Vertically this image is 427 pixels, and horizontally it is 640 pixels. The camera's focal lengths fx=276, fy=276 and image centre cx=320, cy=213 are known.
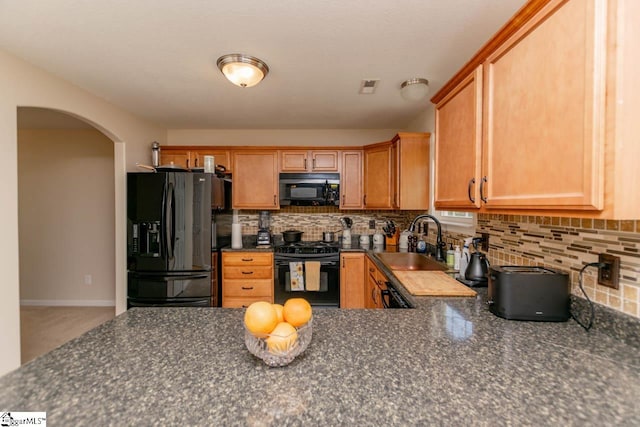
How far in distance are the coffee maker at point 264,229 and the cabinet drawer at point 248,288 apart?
49 centimetres

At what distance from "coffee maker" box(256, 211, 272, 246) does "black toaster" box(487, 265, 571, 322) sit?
2.54 metres

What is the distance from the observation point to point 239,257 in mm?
2988

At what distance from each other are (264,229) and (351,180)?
1214 mm

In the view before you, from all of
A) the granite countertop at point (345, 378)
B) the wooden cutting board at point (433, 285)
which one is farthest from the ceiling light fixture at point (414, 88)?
the granite countertop at point (345, 378)

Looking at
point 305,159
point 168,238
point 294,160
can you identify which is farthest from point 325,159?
point 168,238

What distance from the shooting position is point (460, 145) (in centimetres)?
132

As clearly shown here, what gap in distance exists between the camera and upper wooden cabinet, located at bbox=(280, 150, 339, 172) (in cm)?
334

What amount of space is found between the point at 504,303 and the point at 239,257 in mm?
2486

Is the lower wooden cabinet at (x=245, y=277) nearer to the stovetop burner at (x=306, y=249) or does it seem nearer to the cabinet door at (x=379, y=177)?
the stovetop burner at (x=306, y=249)

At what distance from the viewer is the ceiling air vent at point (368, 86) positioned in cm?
220

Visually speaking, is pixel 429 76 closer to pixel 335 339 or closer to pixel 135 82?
pixel 335 339

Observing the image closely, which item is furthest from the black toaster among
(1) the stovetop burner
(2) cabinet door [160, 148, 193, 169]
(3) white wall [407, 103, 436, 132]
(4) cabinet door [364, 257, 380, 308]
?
(2) cabinet door [160, 148, 193, 169]

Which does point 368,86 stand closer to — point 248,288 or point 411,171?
point 411,171

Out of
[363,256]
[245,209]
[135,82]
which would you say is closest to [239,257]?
[245,209]
